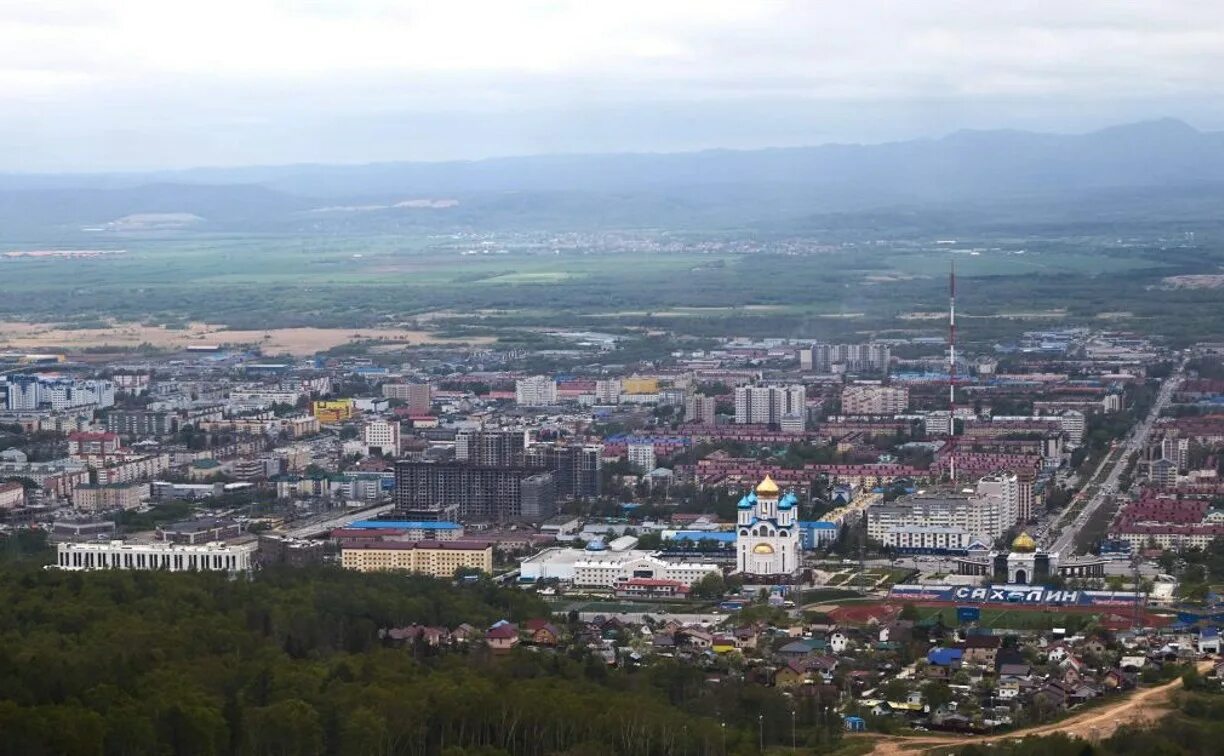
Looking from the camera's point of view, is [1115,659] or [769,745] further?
[1115,659]

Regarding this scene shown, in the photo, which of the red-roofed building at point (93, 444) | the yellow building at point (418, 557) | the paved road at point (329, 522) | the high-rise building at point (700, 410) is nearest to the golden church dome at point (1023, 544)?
the yellow building at point (418, 557)

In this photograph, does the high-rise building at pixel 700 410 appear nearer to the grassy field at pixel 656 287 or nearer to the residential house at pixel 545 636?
the grassy field at pixel 656 287

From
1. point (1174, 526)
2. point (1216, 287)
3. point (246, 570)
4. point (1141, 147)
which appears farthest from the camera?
point (1141, 147)

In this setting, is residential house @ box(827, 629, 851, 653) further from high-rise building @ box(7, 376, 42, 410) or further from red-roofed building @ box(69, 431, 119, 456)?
high-rise building @ box(7, 376, 42, 410)

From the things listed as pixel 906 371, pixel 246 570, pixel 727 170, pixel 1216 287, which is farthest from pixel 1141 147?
pixel 246 570

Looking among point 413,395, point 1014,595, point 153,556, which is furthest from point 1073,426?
point 153,556

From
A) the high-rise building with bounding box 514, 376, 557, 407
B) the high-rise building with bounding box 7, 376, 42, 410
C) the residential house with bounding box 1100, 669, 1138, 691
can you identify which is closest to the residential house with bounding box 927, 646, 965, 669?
the residential house with bounding box 1100, 669, 1138, 691

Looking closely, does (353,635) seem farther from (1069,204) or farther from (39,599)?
(1069,204)

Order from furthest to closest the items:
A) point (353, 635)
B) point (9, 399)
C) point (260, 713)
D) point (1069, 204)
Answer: point (1069, 204) → point (9, 399) → point (353, 635) → point (260, 713)
